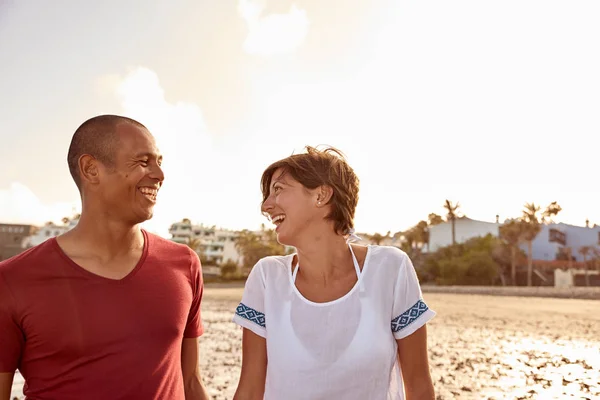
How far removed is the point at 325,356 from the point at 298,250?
0.60 m

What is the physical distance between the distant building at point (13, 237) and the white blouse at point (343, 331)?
89.4 metres

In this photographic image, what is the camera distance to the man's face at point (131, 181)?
326 cm

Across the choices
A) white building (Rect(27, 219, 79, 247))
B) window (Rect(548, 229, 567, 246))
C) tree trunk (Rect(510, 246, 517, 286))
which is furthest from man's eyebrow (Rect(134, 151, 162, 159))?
white building (Rect(27, 219, 79, 247))

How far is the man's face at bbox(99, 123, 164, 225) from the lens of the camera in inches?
128

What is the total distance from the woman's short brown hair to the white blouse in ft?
0.91

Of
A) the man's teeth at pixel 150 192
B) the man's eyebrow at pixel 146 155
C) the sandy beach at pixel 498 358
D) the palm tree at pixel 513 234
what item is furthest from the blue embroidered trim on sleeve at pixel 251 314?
the palm tree at pixel 513 234

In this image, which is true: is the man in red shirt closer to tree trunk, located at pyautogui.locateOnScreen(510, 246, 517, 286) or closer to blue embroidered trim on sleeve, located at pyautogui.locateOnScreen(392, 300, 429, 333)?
blue embroidered trim on sleeve, located at pyautogui.locateOnScreen(392, 300, 429, 333)

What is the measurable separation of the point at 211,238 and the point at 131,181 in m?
122

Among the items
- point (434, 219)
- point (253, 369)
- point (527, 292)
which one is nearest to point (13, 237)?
point (434, 219)

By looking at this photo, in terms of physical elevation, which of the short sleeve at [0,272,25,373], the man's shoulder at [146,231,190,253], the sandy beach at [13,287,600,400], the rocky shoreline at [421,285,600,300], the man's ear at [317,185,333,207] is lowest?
the sandy beach at [13,287,600,400]

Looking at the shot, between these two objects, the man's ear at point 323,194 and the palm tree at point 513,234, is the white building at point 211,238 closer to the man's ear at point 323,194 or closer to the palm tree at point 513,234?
the palm tree at point 513,234

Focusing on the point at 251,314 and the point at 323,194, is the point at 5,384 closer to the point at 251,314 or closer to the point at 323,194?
the point at 251,314

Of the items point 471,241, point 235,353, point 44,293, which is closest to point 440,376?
point 235,353

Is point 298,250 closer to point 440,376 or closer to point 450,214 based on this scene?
point 440,376
